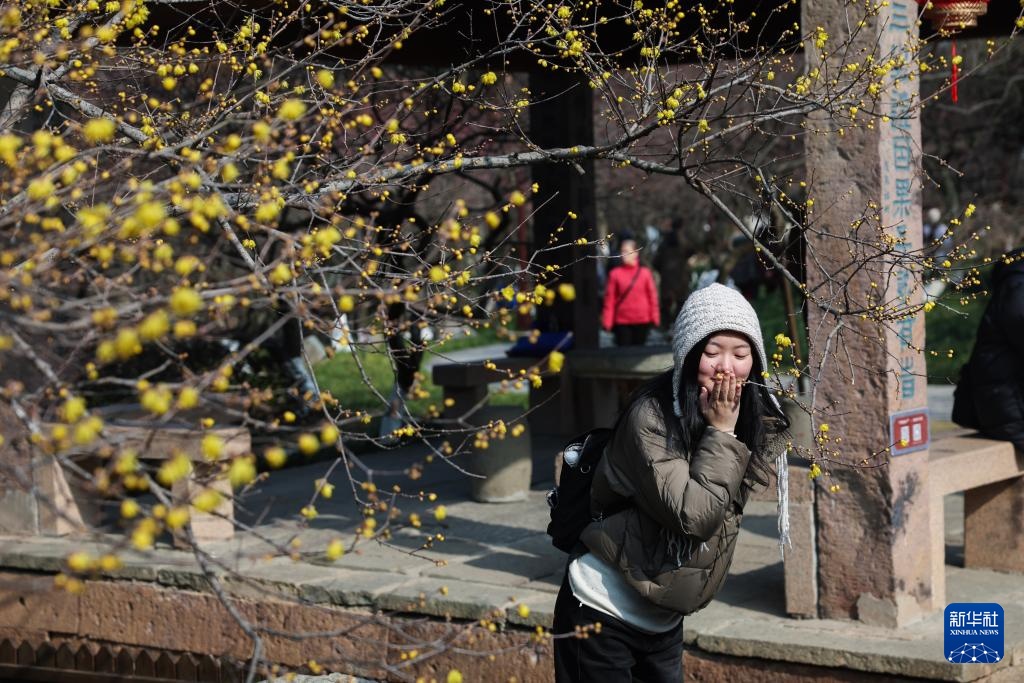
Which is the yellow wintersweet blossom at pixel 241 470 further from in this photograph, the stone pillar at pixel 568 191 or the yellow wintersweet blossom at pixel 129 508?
the stone pillar at pixel 568 191

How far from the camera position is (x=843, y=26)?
203 inches

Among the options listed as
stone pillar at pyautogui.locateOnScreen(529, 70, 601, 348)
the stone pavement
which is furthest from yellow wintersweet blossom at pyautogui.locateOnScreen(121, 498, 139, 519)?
stone pillar at pyautogui.locateOnScreen(529, 70, 601, 348)

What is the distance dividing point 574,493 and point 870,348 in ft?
6.48

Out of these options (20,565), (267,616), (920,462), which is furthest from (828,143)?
(20,565)

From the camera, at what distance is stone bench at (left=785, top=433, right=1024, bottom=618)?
543cm

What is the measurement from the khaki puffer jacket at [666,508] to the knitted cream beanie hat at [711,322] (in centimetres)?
14

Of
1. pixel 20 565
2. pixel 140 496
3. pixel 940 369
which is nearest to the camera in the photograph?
pixel 20 565

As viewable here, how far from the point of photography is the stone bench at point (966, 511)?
5.43 m

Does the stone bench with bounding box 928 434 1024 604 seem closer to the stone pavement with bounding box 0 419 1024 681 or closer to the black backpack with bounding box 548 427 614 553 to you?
the stone pavement with bounding box 0 419 1024 681

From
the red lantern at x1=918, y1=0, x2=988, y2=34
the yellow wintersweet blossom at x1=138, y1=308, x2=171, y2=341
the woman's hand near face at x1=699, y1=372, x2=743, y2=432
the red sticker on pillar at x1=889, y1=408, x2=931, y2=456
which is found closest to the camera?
the yellow wintersweet blossom at x1=138, y1=308, x2=171, y2=341

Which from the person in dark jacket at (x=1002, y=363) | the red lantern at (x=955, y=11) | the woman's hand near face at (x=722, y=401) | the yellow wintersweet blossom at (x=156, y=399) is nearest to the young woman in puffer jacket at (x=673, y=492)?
the woman's hand near face at (x=722, y=401)

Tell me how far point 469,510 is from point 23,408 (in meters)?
5.63

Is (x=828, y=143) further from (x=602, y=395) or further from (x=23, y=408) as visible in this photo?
(x=602, y=395)

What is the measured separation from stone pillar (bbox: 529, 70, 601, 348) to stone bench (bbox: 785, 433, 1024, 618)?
15.0 feet
